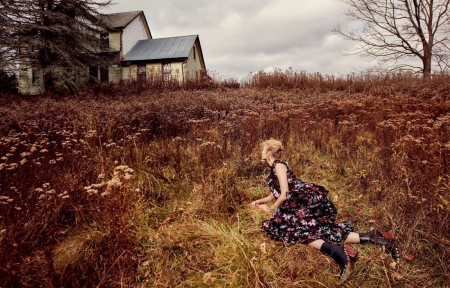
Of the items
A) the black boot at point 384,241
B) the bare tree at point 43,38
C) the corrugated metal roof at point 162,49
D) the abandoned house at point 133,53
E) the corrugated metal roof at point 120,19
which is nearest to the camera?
the black boot at point 384,241

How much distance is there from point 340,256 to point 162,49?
25.4 metres

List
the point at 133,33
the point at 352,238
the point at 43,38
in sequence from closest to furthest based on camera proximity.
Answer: the point at 352,238, the point at 43,38, the point at 133,33

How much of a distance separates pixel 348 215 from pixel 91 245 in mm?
2744

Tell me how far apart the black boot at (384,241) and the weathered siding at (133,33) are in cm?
2528

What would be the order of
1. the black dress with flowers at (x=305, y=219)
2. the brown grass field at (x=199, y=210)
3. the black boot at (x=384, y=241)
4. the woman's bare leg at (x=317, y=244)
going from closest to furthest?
the brown grass field at (x=199, y=210) < the black boot at (x=384, y=241) < the woman's bare leg at (x=317, y=244) < the black dress with flowers at (x=305, y=219)

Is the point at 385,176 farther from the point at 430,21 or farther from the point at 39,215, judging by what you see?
the point at 430,21

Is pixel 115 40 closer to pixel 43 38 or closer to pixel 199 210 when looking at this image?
pixel 43 38

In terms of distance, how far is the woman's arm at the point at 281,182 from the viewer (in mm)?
2770

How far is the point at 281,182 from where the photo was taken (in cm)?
283

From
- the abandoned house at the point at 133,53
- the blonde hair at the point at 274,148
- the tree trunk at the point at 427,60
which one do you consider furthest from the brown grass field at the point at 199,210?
the abandoned house at the point at 133,53

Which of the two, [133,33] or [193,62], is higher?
[133,33]

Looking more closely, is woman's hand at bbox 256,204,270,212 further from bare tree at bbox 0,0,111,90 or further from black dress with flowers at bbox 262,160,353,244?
bare tree at bbox 0,0,111,90

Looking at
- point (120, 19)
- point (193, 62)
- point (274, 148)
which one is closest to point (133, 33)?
point (120, 19)

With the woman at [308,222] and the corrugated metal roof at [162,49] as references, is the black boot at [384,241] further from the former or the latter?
the corrugated metal roof at [162,49]
